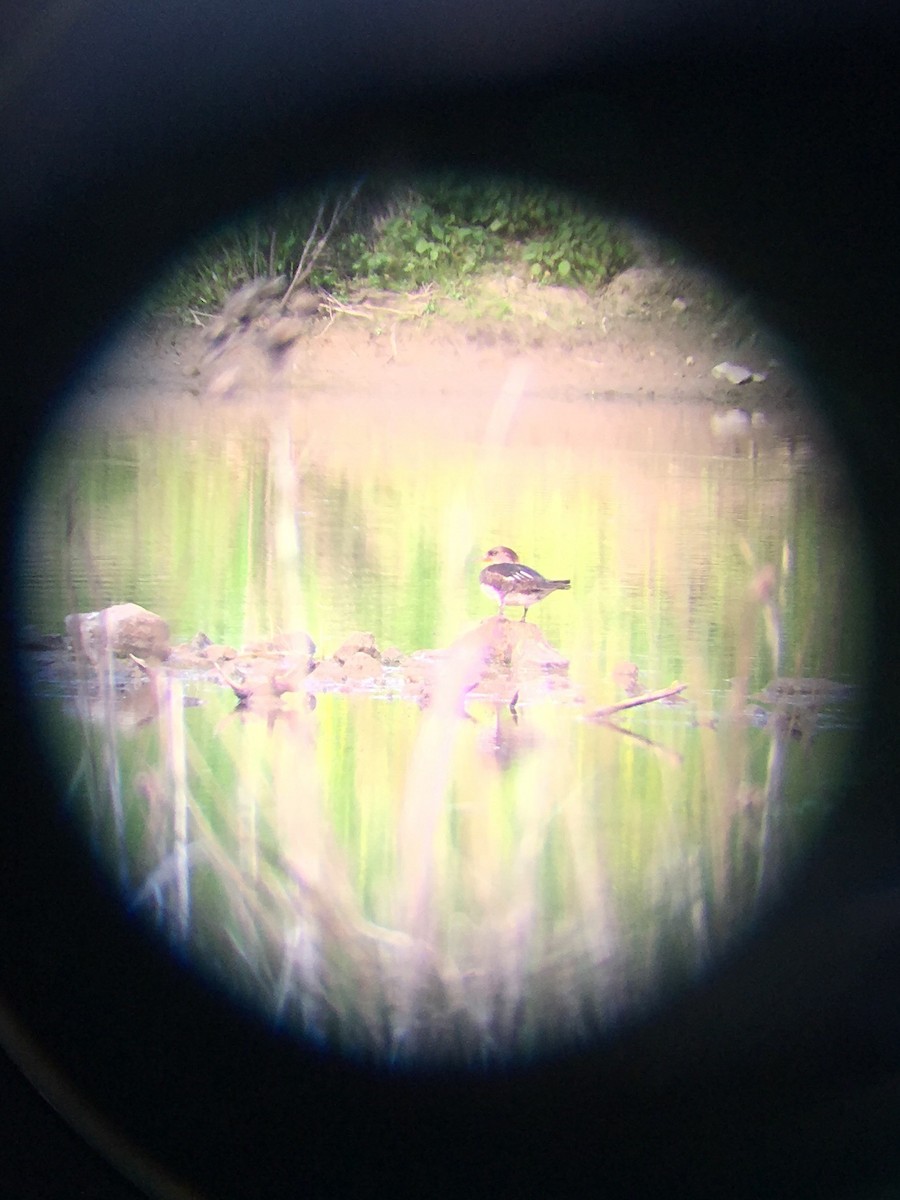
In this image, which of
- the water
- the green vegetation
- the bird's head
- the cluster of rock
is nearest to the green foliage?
the green vegetation

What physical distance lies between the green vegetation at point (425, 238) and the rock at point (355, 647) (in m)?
0.49

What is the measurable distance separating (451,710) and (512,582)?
204mm

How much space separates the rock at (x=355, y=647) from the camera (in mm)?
1103

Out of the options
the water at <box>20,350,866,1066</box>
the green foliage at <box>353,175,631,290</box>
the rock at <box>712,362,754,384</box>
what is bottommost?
the water at <box>20,350,866,1066</box>

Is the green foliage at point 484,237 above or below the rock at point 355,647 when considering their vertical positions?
above

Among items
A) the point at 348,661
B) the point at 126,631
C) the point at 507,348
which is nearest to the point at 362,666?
the point at 348,661

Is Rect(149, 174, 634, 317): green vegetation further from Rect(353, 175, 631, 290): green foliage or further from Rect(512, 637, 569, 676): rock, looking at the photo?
Rect(512, 637, 569, 676): rock

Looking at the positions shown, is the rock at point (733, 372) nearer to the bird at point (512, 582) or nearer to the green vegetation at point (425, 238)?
the green vegetation at point (425, 238)

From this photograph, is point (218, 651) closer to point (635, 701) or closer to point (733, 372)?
point (635, 701)

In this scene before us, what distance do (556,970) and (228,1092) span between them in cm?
51

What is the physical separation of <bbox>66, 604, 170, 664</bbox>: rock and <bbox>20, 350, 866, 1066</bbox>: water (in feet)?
0.07

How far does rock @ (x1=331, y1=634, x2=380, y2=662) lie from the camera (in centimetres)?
110

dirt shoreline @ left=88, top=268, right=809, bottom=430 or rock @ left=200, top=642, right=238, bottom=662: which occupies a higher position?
dirt shoreline @ left=88, top=268, right=809, bottom=430

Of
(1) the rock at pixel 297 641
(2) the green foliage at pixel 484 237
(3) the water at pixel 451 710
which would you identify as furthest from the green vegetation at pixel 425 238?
(1) the rock at pixel 297 641
